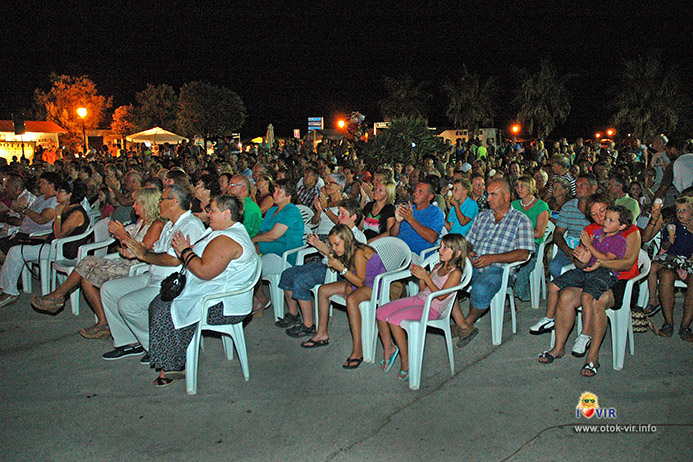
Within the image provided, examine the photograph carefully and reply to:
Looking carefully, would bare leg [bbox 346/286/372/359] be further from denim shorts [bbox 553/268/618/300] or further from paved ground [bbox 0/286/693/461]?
denim shorts [bbox 553/268/618/300]

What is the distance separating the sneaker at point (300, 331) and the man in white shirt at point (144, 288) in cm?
114

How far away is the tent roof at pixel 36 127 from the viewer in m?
43.9

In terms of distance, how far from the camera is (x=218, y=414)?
11.9 ft

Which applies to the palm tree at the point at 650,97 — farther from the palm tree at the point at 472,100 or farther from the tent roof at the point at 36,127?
the tent roof at the point at 36,127

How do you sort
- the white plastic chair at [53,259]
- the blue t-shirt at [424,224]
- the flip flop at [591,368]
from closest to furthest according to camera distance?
the flip flop at [591,368]
the blue t-shirt at [424,224]
the white plastic chair at [53,259]

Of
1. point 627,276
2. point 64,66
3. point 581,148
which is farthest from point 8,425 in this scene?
point 64,66

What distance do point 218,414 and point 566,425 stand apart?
209 centimetres

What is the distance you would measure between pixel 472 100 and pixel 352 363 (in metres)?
42.2

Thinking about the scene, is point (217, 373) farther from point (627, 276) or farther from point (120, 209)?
point (120, 209)

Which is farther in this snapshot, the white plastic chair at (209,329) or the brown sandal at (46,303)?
the brown sandal at (46,303)

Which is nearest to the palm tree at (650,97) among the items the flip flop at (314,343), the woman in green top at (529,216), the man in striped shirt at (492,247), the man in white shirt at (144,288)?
the woman in green top at (529,216)

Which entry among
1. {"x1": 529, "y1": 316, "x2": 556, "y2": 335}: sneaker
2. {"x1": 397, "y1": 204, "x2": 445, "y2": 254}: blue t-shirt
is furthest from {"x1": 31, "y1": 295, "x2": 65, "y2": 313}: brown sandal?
{"x1": 529, "y1": 316, "x2": 556, "y2": 335}: sneaker

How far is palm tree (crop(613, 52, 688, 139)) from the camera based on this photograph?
1443 inches

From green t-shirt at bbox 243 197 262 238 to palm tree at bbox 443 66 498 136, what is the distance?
39462 mm
